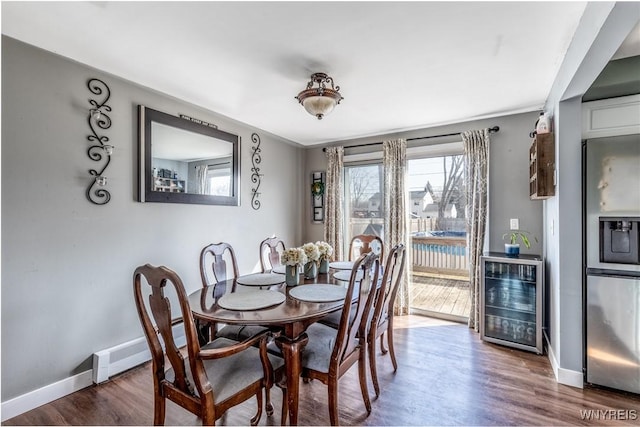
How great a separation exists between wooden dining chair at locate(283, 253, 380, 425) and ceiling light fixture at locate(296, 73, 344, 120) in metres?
1.23

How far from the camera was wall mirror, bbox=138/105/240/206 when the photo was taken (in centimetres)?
266

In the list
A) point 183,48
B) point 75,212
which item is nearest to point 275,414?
point 75,212

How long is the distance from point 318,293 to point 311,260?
376mm

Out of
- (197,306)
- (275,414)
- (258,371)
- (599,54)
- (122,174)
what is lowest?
(275,414)

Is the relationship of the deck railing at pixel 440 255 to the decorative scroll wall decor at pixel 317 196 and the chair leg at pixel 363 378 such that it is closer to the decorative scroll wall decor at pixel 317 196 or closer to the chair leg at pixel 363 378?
the decorative scroll wall decor at pixel 317 196

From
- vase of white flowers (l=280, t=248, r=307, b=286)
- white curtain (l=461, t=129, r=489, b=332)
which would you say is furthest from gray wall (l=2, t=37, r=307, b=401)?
white curtain (l=461, t=129, r=489, b=332)

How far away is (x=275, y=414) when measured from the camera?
195 cm

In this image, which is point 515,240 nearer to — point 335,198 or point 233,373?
point 335,198

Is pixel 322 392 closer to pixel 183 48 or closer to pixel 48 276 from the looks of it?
pixel 48 276

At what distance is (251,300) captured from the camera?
1886 millimetres

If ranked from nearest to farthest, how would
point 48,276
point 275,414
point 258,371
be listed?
1. point 258,371
2. point 275,414
3. point 48,276

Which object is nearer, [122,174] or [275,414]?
[275,414]

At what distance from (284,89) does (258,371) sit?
2.19m

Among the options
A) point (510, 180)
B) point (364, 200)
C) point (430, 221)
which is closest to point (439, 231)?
point (430, 221)
